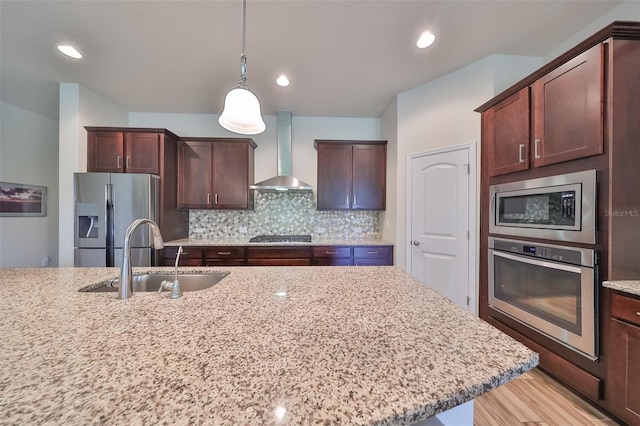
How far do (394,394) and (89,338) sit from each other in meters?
0.82

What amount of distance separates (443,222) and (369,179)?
1.14 m

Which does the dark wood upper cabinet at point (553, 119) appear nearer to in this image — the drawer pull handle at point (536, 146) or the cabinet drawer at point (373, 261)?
the drawer pull handle at point (536, 146)

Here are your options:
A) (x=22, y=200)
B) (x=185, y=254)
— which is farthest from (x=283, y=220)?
(x=22, y=200)

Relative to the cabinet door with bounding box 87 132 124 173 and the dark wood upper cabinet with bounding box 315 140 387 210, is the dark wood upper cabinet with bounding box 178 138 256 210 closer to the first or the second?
the cabinet door with bounding box 87 132 124 173

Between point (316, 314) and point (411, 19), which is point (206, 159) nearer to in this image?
point (411, 19)

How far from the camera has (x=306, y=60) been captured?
232 centimetres

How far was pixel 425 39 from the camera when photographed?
6.64 ft

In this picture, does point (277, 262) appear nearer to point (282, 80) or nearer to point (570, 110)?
point (282, 80)

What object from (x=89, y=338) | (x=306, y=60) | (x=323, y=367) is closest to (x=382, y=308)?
(x=323, y=367)

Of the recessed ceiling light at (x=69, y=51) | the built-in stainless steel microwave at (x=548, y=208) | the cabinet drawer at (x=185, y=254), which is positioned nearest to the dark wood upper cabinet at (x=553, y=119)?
the built-in stainless steel microwave at (x=548, y=208)

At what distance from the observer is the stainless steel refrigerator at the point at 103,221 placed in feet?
8.73

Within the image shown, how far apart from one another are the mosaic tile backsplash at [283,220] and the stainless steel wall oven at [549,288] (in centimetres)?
177

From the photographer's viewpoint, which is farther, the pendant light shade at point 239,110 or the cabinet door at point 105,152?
the cabinet door at point 105,152

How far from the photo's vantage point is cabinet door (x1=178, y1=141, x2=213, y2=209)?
321 cm
